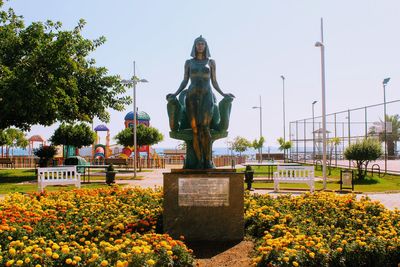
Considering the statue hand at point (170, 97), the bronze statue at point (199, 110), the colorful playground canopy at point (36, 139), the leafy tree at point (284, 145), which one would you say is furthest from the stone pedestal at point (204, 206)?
the colorful playground canopy at point (36, 139)

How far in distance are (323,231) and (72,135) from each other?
→ 32666 millimetres

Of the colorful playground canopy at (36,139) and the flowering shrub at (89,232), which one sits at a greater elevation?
the colorful playground canopy at (36,139)

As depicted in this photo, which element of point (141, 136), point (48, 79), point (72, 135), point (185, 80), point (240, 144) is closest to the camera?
point (185, 80)

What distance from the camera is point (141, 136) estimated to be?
39000mm

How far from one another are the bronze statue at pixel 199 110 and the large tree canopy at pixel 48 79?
11.7 meters

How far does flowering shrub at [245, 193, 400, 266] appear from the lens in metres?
4.98

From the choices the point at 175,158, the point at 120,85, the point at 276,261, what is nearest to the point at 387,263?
the point at 276,261

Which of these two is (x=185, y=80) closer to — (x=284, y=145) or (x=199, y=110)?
(x=199, y=110)

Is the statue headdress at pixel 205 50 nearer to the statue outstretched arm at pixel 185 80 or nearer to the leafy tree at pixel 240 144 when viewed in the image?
the statue outstretched arm at pixel 185 80

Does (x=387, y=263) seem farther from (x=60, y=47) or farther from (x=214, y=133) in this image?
(x=60, y=47)

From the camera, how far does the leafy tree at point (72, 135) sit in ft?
120

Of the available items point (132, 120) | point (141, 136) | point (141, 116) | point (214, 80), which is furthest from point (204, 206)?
point (141, 116)

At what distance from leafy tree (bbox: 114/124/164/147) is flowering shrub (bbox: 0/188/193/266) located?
93.3ft

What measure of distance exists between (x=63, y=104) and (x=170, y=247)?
1715 centimetres
